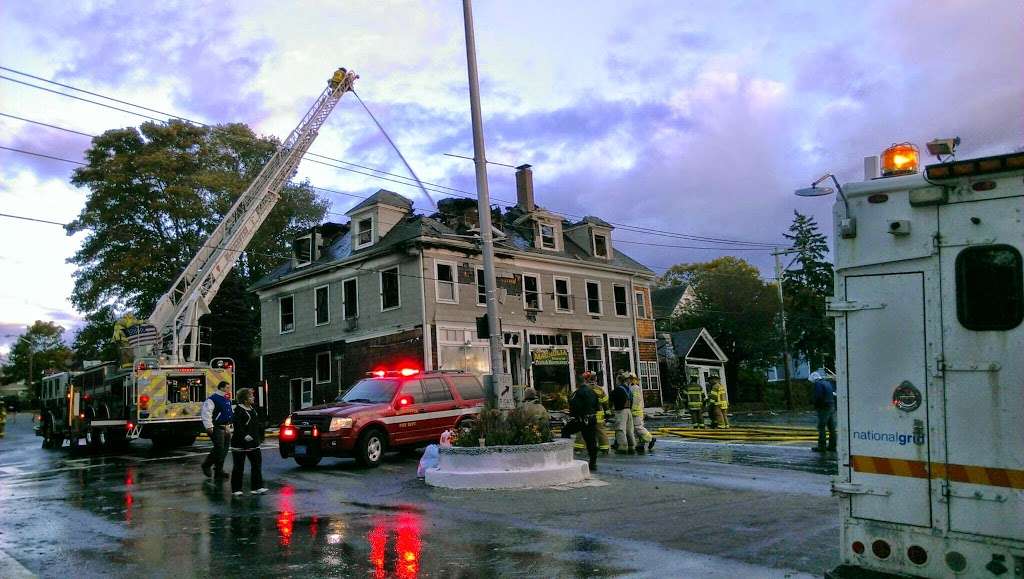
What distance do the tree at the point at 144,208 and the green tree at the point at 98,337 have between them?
15 centimetres

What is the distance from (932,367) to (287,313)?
3374 cm

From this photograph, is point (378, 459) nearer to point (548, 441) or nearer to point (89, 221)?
point (548, 441)

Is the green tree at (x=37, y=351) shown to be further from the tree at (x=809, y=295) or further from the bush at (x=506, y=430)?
the bush at (x=506, y=430)

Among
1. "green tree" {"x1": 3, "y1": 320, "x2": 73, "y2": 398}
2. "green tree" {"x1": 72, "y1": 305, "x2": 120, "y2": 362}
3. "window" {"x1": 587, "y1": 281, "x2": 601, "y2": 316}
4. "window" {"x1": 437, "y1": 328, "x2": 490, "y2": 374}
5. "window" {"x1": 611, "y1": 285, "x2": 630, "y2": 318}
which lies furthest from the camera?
"green tree" {"x1": 3, "y1": 320, "x2": 73, "y2": 398}

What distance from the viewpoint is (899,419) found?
478 centimetres

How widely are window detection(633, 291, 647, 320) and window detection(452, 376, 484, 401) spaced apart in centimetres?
2255

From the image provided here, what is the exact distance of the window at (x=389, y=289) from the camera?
100.0 ft

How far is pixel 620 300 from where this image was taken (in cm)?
3825

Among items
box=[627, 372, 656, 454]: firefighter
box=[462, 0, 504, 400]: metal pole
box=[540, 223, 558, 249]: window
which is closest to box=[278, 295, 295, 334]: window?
box=[540, 223, 558, 249]: window

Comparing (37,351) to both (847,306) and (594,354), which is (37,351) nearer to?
(594,354)

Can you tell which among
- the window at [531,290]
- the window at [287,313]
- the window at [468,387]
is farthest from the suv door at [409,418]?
the window at [287,313]

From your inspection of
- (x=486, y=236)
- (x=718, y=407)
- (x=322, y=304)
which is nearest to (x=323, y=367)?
(x=322, y=304)

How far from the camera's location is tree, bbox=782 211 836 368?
44.2 m

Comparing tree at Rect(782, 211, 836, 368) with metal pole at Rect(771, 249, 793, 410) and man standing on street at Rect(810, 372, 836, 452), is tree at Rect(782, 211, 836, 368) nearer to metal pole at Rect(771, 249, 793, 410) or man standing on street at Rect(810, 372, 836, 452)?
metal pole at Rect(771, 249, 793, 410)
